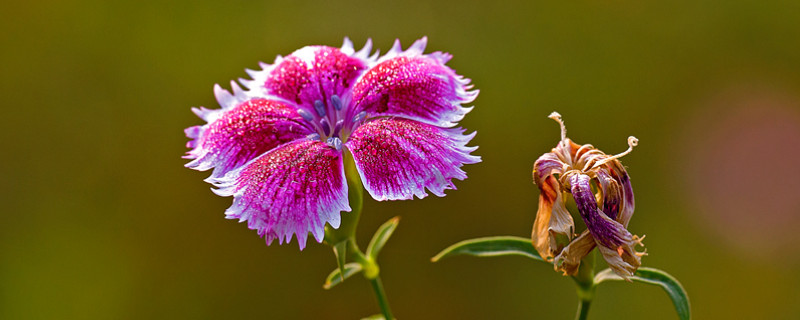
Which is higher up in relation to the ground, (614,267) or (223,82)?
(223,82)

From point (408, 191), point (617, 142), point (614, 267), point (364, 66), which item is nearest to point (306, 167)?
point (408, 191)

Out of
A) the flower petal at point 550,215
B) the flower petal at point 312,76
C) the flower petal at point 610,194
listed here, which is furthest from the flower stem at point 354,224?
the flower petal at point 610,194

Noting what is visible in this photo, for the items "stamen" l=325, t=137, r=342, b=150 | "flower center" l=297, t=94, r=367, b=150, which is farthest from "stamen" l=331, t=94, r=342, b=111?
"stamen" l=325, t=137, r=342, b=150

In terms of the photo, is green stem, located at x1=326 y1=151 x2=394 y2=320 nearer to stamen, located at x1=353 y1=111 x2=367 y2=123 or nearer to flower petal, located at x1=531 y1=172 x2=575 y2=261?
stamen, located at x1=353 y1=111 x2=367 y2=123

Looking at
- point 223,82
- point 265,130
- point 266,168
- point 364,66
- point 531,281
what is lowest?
point 531,281

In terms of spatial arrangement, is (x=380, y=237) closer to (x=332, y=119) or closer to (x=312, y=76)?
(x=332, y=119)

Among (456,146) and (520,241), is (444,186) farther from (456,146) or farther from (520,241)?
(520,241)
